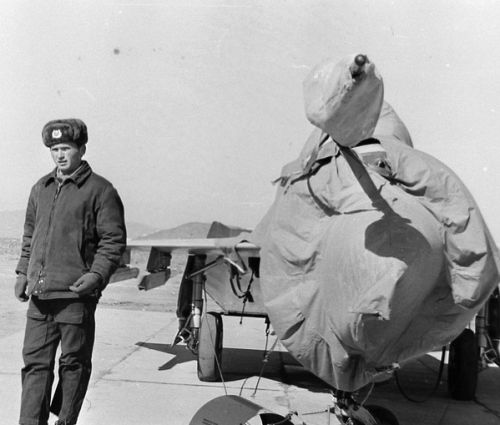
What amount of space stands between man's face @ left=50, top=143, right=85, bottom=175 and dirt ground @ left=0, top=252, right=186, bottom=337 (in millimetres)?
4457

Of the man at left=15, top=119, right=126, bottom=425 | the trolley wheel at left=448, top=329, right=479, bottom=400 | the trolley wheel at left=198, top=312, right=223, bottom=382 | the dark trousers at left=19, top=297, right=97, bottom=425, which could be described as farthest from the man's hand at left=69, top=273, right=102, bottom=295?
the trolley wheel at left=448, top=329, right=479, bottom=400

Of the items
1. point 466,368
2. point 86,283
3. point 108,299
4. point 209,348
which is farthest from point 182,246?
point 108,299

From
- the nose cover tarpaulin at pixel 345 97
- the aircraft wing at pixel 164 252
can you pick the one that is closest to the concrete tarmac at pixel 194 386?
the aircraft wing at pixel 164 252

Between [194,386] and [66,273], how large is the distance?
262 centimetres

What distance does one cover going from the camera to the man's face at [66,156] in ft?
13.0

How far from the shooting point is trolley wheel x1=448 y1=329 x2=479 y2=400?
247 inches

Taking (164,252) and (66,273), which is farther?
(164,252)

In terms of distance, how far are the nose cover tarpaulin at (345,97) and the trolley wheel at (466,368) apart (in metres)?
4.56

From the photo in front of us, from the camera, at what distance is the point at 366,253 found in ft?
7.96

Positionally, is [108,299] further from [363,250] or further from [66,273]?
[363,250]

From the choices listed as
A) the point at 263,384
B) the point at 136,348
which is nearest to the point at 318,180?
the point at 263,384

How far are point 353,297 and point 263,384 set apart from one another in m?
4.03

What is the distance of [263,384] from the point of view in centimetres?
631

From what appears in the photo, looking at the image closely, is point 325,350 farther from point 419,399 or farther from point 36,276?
point 419,399
